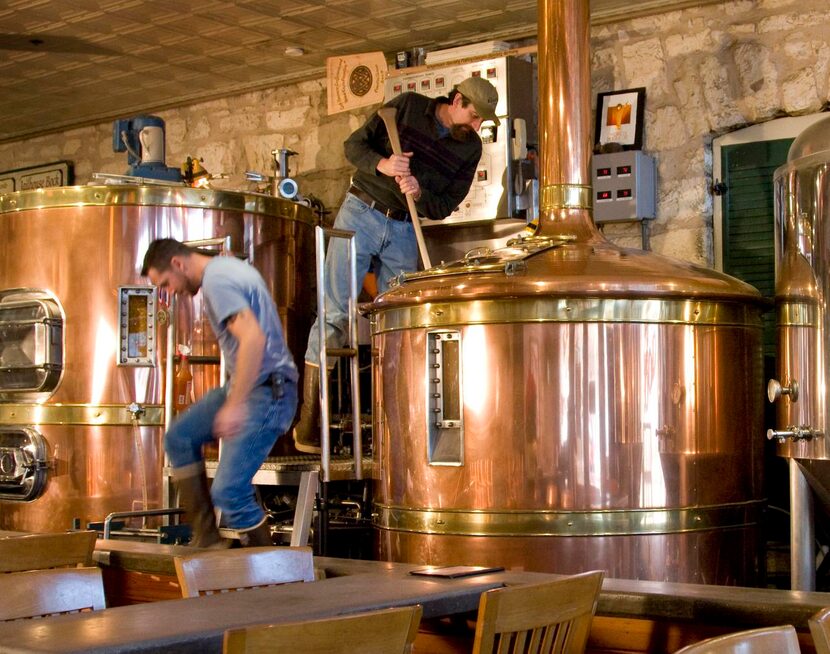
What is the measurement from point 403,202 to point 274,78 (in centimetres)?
281

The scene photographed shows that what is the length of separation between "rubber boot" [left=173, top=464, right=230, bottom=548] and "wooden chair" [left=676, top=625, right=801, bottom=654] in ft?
10.8

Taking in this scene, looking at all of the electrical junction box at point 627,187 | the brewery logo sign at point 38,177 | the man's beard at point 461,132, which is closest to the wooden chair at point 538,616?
the man's beard at point 461,132

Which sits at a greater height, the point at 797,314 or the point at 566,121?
the point at 566,121

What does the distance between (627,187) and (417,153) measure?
1.25 metres

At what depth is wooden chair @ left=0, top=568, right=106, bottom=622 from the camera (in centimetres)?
318

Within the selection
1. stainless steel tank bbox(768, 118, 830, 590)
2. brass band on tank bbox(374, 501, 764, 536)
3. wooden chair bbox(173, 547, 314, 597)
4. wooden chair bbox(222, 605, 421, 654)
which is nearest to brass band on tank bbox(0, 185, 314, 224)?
brass band on tank bbox(374, 501, 764, 536)

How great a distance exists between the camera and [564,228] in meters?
5.91

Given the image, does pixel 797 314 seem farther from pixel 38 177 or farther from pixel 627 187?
pixel 38 177

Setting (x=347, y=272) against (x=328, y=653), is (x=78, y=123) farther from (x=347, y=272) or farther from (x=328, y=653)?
(x=328, y=653)

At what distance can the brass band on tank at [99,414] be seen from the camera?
23.6ft

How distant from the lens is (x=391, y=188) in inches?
271

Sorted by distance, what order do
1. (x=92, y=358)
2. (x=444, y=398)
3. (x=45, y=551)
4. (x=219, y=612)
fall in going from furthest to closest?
1. (x=92, y=358)
2. (x=444, y=398)
3. (x=45, y=551)
4. (x=219, y=612)

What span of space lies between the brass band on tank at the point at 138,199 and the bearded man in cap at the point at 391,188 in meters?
0.77

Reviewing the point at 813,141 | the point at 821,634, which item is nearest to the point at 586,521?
the point at 813,141
